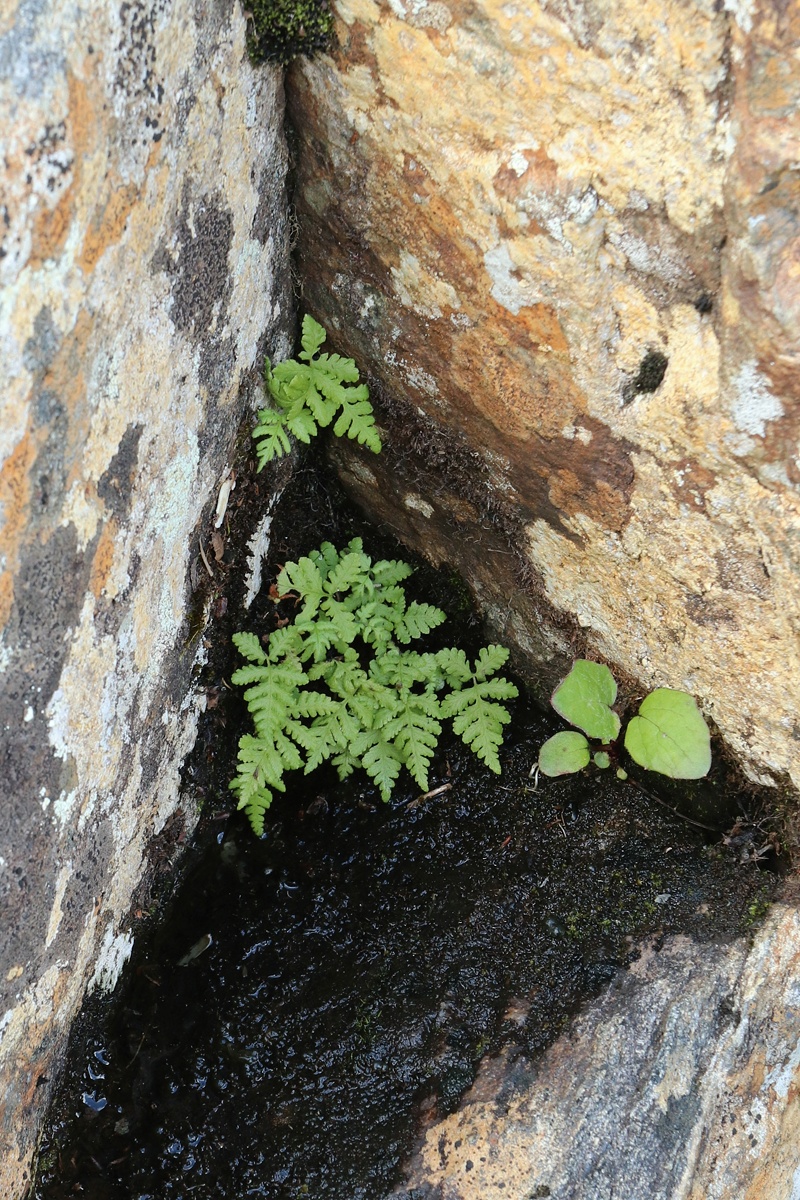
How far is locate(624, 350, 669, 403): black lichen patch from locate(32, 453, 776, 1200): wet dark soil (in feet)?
4.70

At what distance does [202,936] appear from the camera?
3623 millimetres

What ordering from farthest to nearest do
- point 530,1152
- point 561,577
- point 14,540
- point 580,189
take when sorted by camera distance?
point 561,577
point 530,1152
point 580,189
point 14,540

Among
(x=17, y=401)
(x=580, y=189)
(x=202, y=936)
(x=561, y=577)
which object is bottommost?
(x=202, y=936)

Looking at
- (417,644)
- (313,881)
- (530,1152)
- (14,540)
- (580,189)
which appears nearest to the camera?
(14,540)

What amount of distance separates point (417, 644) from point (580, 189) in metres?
2.14

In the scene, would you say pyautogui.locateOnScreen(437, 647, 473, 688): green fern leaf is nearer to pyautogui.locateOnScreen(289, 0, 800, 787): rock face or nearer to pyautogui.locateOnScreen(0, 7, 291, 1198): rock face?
pyautogui.locateOnScreen(289, 0, 800, 787): rock face

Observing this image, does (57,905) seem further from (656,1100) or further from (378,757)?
(656,1100)

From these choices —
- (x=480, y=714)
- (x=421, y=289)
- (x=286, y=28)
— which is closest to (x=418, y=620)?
(x=480, y=714)

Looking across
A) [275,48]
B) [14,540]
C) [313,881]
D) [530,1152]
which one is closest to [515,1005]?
[530,1152]

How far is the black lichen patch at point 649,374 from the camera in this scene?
2643 millimetres

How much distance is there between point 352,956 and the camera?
11.4 feet

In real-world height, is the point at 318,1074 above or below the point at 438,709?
below

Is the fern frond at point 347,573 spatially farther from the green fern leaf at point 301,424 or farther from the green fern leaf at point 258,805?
the green fern leaf at point 258,805

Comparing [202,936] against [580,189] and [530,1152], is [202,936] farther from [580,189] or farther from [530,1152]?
[580,189]
